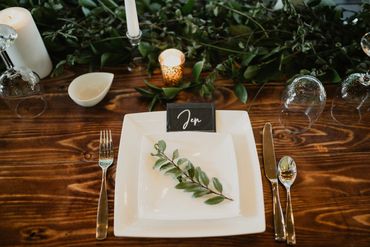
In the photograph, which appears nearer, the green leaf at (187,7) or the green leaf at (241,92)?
the green leaf at (241,92)

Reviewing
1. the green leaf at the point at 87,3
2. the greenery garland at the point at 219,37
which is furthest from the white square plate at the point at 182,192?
the green leaf at the point at 87,3

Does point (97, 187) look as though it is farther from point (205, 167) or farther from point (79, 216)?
point (205, 167)

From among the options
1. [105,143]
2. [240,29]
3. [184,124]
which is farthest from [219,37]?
[105,143]

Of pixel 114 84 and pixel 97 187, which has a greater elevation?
pixel 114 84

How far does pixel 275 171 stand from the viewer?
59cm

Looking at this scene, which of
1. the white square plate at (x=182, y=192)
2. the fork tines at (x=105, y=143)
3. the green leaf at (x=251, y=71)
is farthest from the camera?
the green leaf at (x=251, y=71)

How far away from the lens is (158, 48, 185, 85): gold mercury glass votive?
698 millimetres

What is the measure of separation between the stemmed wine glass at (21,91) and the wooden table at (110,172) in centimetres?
2

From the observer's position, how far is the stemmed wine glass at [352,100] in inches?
27.2

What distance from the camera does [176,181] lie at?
22.1 inches

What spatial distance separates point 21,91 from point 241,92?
50cm

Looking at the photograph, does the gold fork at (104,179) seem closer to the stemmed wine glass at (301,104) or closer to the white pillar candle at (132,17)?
the white pillar candle at (132,17)

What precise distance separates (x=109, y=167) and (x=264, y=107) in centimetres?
35

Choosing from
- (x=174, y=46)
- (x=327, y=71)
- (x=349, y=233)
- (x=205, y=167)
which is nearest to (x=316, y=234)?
(x=349, y=233)
